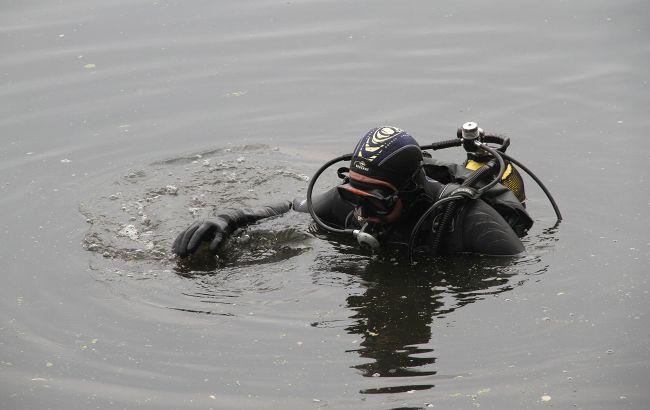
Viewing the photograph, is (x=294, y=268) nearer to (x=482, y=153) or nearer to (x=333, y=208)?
(x=333, y=208)

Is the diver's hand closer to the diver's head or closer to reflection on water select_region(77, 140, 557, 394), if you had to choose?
reflection on water select_region(77, 140, 557, 394)

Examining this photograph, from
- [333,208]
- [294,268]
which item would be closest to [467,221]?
[333,208]

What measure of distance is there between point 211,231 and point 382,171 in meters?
1.10

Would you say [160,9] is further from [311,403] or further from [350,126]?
[311,403]

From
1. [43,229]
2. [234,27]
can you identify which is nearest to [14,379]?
[43,229]

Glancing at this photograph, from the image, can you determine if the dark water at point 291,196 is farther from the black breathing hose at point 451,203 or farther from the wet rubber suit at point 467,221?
the black breathing hose at point 451,203

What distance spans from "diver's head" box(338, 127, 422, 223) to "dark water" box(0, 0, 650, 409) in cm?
52

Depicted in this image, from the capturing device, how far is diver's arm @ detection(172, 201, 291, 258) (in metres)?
5.68

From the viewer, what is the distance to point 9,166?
740cm

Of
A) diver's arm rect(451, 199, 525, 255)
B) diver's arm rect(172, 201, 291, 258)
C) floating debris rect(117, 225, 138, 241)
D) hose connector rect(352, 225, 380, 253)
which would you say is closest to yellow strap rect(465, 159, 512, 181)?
diver's arm rect(451, 199, 525, 255)

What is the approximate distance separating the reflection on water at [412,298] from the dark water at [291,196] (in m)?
0.01

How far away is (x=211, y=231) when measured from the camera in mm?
5746

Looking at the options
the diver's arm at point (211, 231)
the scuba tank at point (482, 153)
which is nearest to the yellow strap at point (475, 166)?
the scuba tank at point (482, 153)

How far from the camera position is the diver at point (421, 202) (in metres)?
5.30
